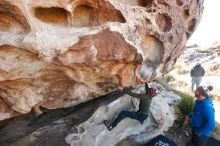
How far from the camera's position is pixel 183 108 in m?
10.4

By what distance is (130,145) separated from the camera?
29.0 feet

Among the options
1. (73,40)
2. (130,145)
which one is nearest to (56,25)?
(73,40)

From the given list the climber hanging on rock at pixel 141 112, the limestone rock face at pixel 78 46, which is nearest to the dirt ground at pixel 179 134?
the climber hanging on rock at pixel 141 112

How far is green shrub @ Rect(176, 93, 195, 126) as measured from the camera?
10.1 m

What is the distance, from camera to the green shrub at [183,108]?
10125 mm

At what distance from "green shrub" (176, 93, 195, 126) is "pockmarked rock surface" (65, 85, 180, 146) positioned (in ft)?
0.58

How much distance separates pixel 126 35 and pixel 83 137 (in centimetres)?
292

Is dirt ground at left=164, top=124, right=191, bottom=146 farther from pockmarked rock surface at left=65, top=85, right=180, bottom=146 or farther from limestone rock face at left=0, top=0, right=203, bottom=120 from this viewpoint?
limestone rock face at left=0, top=0, right=203, bottom=120

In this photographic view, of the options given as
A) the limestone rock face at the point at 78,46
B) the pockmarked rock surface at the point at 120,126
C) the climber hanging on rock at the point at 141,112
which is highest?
the limestone rock face at the point at 78,46

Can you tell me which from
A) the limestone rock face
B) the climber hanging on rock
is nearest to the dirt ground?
the climber hanging on rock

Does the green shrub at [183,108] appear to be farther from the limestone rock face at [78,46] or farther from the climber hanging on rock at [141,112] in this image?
the limestone rock face at [78,46]

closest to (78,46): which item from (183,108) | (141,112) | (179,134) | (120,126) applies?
(141,112)

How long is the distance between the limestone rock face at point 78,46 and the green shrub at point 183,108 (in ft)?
8.87

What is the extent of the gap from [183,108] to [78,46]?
5371 millimetres
